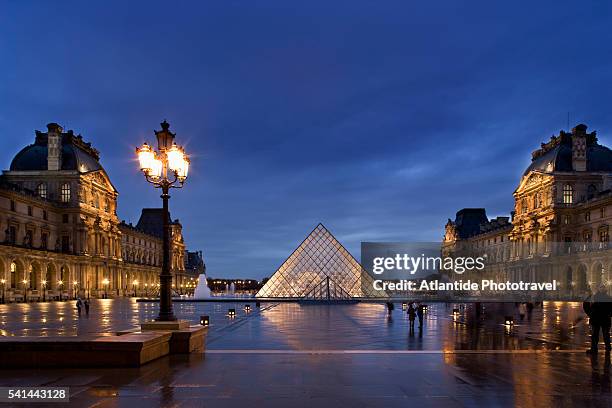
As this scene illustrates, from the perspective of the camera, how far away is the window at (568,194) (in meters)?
64.6

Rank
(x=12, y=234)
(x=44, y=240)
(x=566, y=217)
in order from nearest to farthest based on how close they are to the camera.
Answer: (x=12, y=234), (x=44, y=240), (x=566, y=217)

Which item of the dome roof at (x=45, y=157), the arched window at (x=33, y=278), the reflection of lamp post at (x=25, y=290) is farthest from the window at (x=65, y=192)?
the reflection of lamp post at (x=25, y=290)

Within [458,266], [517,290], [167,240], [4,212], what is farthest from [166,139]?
[458,266]

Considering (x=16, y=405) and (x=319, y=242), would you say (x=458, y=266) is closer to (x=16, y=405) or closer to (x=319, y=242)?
(x=319, y=242)

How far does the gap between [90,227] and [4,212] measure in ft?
46.9

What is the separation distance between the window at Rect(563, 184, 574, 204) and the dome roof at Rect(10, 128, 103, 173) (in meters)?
54.4

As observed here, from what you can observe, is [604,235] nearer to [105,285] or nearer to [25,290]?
[25,290]

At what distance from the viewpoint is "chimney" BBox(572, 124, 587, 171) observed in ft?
212

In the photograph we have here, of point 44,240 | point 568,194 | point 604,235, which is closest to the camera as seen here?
point 604,235

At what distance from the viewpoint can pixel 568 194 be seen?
64750mm

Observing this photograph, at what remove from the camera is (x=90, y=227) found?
6569 centimetres

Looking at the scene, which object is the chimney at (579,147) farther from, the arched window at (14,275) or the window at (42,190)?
the window at (42,190)

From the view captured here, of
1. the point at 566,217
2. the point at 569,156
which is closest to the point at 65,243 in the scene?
the point at 566,217

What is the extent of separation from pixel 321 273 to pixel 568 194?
31941 mm
